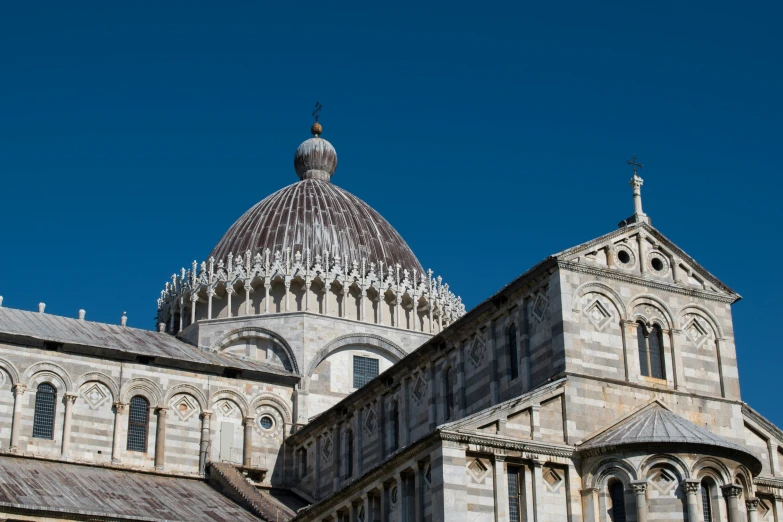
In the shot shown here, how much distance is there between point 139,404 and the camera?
47.3m

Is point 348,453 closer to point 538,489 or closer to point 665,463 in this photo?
point 538,489

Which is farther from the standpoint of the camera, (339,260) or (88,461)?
(339,260)

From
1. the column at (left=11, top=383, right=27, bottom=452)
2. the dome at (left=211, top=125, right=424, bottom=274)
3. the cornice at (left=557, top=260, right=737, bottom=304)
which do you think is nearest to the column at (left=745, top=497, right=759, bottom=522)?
the cornice at (left=557, top=260, right=737, bottom=304)

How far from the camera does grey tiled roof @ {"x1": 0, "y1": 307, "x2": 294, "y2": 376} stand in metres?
46.9

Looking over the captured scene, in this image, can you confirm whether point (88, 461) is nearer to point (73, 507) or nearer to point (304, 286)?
point (73, 507)

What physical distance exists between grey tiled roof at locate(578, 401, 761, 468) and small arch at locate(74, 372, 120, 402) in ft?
66.3

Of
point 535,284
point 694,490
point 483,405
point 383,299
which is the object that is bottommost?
point 694,490

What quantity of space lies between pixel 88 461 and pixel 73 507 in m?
6.06

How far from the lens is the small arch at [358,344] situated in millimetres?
50531

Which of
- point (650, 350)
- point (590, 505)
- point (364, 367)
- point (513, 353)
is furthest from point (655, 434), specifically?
point (364, 367)

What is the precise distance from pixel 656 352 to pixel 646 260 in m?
2.63

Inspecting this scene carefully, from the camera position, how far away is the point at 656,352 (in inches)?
1406

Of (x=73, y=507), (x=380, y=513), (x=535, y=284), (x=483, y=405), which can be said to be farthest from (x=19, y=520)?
(x=535, y=284)

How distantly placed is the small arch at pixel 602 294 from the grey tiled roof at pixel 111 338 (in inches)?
704
